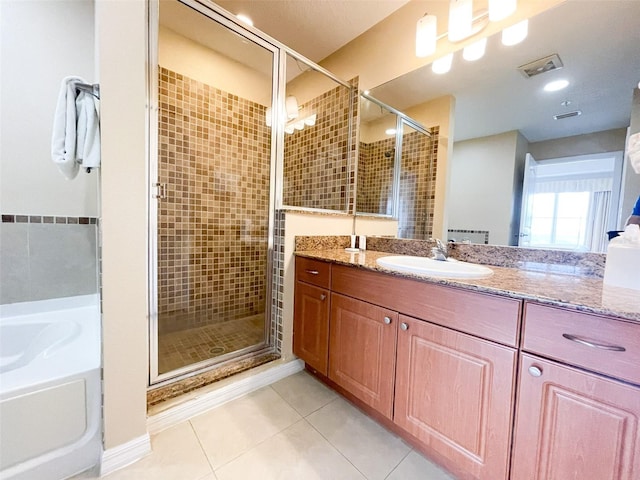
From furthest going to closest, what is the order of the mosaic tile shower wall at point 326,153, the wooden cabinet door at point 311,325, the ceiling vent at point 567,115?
the mosaic tile shower wall at point 326,153 → the wooden cabinet door at point 311,325 → the ceiling vent at point 567,115

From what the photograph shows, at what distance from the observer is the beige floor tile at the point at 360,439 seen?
1.10 m

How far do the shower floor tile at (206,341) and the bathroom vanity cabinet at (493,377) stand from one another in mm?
868

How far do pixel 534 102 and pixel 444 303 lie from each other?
1.10m

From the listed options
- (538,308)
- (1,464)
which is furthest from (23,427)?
(538,308)

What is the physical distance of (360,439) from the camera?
1229mm

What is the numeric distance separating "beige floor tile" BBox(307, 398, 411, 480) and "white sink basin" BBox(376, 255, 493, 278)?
0.83 metres

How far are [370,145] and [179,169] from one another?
5.00ft

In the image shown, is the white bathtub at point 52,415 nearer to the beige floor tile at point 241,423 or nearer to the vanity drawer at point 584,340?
the beige floor tile at point 241,423

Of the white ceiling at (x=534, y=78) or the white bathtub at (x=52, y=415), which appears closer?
the white bathtub at (x=52, y=415)

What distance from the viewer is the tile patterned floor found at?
3.44 ft

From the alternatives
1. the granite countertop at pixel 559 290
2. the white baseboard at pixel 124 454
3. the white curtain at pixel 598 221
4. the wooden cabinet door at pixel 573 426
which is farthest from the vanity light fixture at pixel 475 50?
the white baseboard at pixel 124 454

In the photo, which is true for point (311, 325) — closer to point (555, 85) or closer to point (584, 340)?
point (584, 340)

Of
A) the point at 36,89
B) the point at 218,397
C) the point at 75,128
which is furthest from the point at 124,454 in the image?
the point at 36,89

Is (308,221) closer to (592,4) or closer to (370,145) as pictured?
(370,145)
